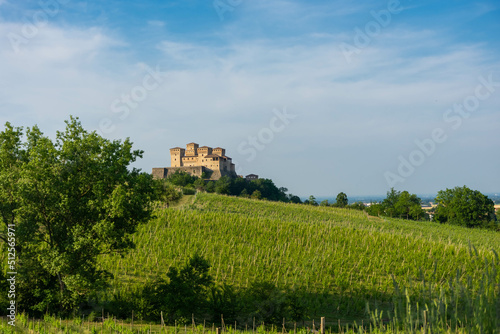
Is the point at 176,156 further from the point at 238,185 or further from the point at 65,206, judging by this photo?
the point at 65,206

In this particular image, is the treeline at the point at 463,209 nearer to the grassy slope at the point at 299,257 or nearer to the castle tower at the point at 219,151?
the grassy slope at the point at 299,257

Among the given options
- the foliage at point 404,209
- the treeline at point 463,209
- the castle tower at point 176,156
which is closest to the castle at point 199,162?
the castle tower at point 176,156

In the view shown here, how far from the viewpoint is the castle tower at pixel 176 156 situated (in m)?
128

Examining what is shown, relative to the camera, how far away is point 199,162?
12131 cm

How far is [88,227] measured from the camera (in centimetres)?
1133

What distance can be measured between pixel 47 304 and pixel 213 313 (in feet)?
15.8

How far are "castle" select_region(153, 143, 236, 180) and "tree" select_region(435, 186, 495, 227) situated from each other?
5993 cm

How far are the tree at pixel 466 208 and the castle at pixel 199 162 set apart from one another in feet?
197

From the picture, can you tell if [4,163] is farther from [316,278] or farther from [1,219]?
[316,278]

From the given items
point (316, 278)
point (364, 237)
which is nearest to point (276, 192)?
point (364, 237)

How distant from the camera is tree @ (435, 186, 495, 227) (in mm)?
58094

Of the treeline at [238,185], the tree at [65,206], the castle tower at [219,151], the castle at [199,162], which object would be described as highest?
the castle tower at [219,151]

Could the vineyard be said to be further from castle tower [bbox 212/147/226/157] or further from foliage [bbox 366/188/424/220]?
castle tower [bbox 212/147/226/157]

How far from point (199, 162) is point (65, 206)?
11110 cm
